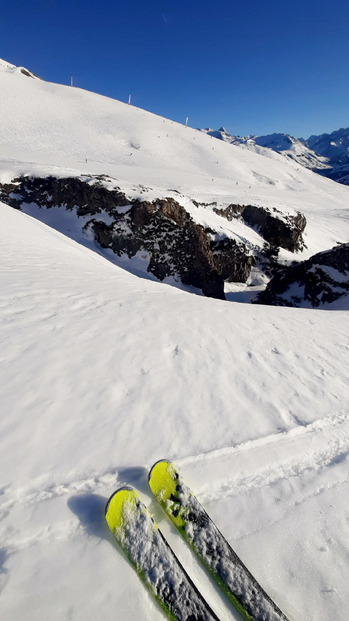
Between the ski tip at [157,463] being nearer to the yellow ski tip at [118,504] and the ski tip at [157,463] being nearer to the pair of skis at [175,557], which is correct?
the pair of skis at [175,557]

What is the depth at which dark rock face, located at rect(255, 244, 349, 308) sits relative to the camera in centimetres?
1933

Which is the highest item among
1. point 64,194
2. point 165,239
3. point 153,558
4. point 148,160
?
point 148,160

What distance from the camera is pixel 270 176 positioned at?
5412 centimetres

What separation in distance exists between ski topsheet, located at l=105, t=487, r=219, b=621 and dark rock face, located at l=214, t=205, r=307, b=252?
29637 mm

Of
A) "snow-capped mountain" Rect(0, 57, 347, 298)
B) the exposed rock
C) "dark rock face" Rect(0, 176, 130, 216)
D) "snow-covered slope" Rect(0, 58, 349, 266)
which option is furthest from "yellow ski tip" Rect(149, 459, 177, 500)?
"dark rock face" Rect(0, 176, 130, 216)

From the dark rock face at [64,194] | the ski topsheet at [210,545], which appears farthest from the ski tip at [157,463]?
the dark rock face at [64,194]

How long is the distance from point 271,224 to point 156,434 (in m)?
30.1

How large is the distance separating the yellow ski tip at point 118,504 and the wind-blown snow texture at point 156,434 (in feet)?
0.38

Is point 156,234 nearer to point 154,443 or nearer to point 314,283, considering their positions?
point 314,283

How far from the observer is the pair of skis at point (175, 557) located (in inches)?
75.3

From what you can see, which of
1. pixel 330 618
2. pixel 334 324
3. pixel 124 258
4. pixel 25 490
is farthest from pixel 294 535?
pixel 124 258

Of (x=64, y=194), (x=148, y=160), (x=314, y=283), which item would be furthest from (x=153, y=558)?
(x=148, y=160)

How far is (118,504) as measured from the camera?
2.32m

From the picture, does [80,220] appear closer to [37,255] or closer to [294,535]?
[37,255]
